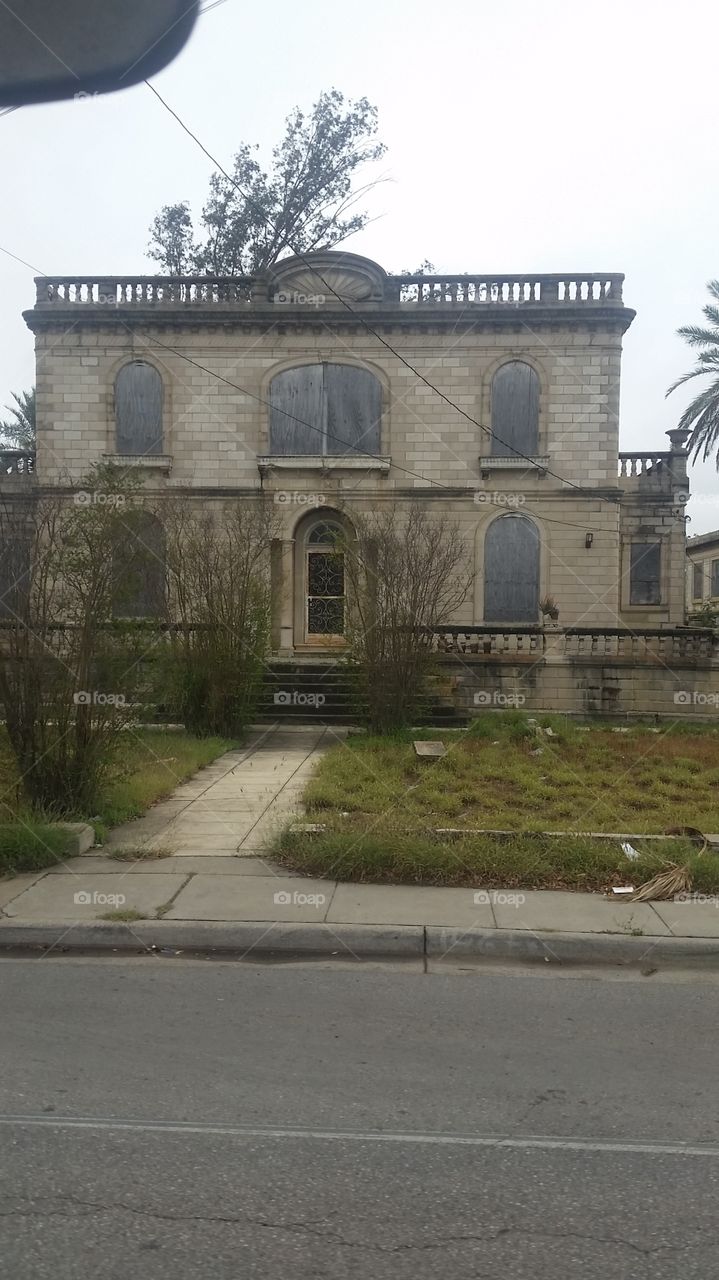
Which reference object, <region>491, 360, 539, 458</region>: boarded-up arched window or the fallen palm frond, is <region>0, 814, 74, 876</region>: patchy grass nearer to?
the fallen palm frond

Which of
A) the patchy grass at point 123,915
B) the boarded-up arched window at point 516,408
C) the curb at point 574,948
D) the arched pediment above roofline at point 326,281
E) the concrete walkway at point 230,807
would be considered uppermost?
the arched pediment above roofline at point 326,281

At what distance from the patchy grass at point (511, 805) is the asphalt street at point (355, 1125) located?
65.7 inches

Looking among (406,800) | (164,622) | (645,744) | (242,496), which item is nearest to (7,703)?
(406,800)

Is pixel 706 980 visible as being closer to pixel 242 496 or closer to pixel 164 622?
pixel 164 622

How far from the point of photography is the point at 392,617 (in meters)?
14.1

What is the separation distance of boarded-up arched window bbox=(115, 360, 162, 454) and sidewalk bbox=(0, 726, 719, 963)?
54.6 ft

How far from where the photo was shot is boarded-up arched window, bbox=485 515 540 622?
22672 millimetres

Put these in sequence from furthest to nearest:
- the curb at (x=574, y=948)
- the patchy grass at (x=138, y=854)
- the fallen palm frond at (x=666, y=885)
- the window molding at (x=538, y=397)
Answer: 1. the window molding at (x=538, y=397)
2. the patchy grass at (x=138, y=854)
3. the fallen palm frond at (x=666, y=885)
4. the curb at (x=574, y=948)

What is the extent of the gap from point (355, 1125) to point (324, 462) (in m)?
19.7

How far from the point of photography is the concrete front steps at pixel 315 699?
52.4 ft

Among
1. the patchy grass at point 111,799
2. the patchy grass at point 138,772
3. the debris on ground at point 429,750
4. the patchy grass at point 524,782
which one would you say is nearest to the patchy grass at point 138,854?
the patchy grass at point 111,799

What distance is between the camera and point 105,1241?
3008 mm

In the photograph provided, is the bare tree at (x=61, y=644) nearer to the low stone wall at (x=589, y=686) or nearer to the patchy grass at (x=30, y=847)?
the patchy grass at (x=30, y=847)

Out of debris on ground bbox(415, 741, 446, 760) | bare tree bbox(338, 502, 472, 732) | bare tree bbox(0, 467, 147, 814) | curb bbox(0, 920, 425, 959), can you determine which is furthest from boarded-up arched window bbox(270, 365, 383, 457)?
curb bbox(0, 920, 425, 959)
